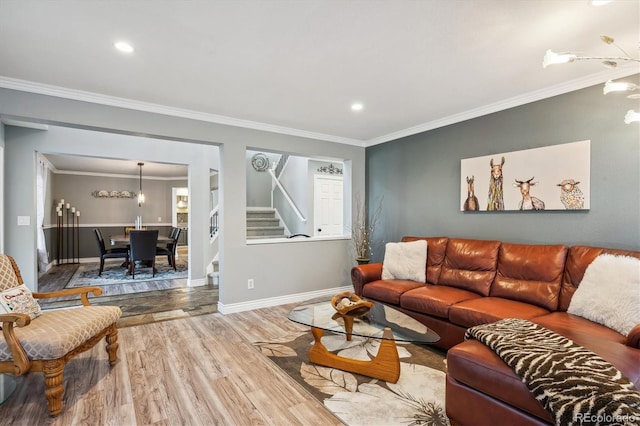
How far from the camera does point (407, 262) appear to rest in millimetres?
3697

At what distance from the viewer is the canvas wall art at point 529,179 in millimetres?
2867

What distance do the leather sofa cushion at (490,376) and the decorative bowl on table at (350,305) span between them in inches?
36.5

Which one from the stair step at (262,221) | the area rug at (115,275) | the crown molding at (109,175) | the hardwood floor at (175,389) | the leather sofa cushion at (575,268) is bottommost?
the hardwood floor at (175,389)

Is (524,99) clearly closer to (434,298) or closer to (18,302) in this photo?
(434,298)

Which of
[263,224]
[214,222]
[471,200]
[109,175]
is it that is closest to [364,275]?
[471,200]

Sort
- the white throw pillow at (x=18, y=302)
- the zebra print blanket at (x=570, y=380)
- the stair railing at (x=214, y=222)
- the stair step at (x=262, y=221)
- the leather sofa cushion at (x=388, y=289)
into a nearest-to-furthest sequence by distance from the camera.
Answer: the zebra print blanket at (x=570, y=380) → the white throw pillow at (x=18, y=302) → the leather sofa cushion at (x=388, y=289) → the stair railing at (x=214, y=222) → the stair step at (x=262, y=221)

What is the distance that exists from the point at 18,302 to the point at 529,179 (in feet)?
14.8

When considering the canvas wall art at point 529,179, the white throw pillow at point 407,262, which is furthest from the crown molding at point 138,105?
the canvas wall art at point 529,179

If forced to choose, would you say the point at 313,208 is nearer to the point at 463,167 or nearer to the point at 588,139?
the point at 463,167

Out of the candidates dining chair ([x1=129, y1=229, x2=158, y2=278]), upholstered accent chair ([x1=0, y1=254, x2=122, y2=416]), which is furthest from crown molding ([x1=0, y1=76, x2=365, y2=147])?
dining chair ([x1=129, y1=229, x2=158, y2=278])

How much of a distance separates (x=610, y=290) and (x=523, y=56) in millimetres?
1802

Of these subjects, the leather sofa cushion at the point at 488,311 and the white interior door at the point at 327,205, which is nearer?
the leather sofa cushion at the point at 488,311

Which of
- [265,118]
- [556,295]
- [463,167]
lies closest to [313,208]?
[265,118]

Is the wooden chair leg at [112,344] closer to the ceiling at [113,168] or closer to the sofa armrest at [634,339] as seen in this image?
the sofa armrest at [634,339]
